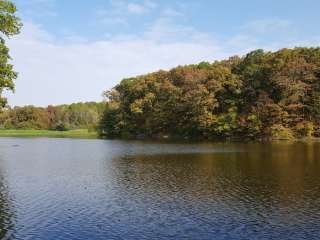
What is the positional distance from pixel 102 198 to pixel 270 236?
42.9 ft

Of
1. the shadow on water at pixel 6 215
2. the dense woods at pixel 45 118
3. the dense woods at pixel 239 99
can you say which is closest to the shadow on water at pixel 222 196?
the shadow on water at pixel 6 215

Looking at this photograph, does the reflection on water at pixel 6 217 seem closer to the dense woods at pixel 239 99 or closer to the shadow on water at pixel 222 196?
the shadow on water at pixel 222 196

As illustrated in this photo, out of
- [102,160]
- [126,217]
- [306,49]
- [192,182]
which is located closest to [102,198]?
[126,217]

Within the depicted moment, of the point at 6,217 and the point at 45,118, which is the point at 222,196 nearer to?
the point at 6,217

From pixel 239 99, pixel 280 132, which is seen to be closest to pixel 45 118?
pixel 239 99

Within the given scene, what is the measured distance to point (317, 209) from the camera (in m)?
23.8

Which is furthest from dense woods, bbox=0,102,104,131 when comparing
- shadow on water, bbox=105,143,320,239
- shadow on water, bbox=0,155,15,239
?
shadow on water, bbox=0,155,15,239

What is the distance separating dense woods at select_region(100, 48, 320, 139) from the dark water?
3876 cm

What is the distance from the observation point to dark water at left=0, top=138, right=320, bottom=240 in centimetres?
2011

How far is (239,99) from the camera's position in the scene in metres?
92.2

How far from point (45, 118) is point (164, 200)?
6596 inches

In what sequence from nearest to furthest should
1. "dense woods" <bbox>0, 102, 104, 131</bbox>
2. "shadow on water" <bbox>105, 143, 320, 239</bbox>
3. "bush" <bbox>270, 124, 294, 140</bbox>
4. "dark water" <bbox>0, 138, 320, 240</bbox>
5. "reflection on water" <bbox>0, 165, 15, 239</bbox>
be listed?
"reflection on water" <bbox>0, 165, 15, 239</bbox> → "dark water" <bbox>0, 138, 320, 240</bbox> → "shadow on water" <bbox>105, 143, 320, 239</bbox> → "bush" <bbox>270, 124, 294, 140</bbox> → "dense woods" <bbox>0, 102, 104, 131</bbox>

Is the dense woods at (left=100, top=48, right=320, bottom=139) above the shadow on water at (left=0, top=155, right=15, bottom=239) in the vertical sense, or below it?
above

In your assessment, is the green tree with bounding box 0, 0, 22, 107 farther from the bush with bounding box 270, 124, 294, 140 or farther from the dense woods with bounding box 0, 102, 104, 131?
the dense woods with bounding box 0, 102, 104, 131
